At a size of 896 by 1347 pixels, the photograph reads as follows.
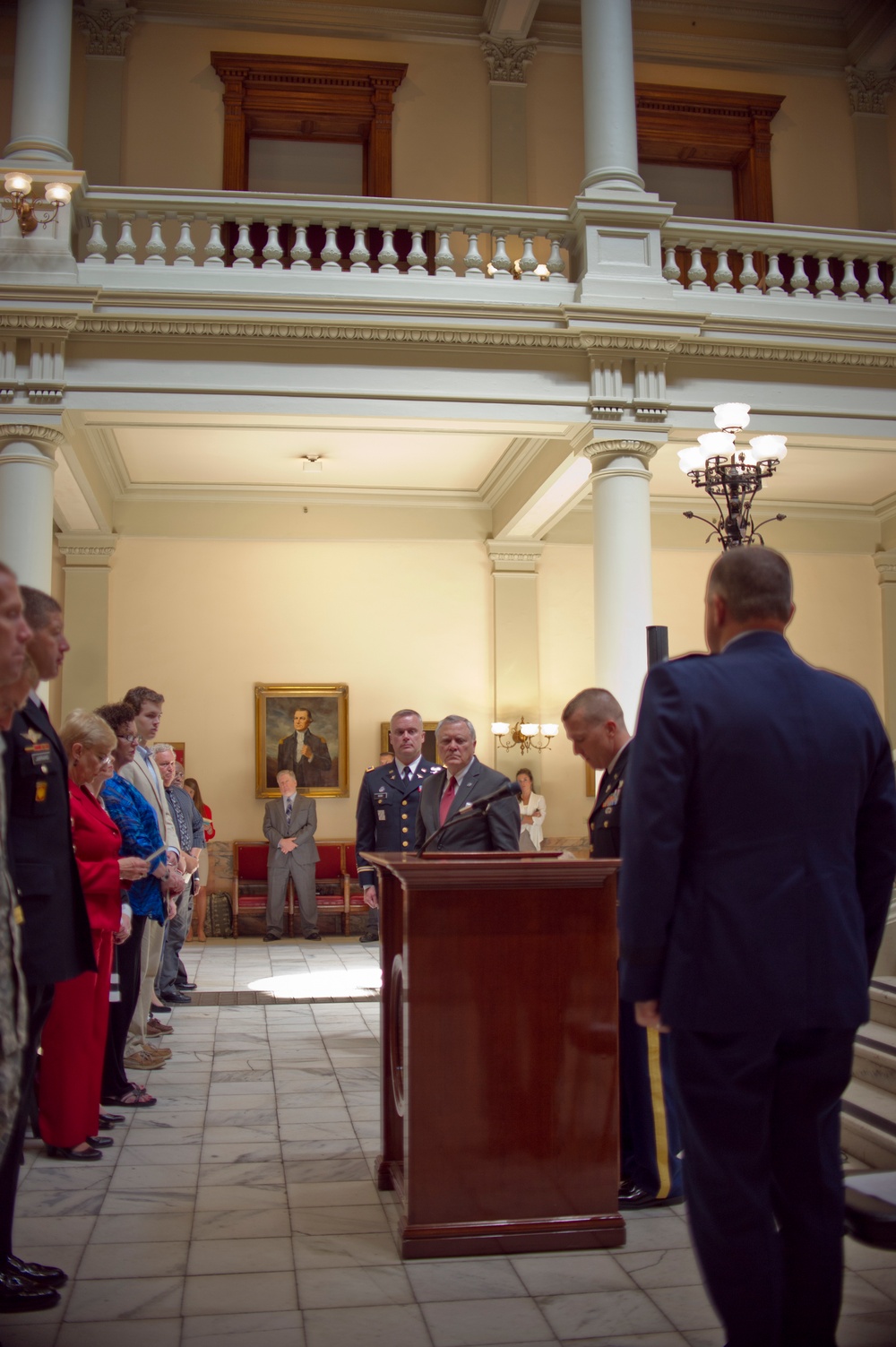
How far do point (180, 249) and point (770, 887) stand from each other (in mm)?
8056

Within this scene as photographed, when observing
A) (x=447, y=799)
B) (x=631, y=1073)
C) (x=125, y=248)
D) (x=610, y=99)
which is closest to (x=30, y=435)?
(x=125, y=248)

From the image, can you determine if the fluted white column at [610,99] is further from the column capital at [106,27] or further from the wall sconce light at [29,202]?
the column capital at [106,27]

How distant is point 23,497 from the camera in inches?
335

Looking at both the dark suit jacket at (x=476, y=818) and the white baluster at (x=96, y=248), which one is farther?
the white baluster at (x=96, y=248)

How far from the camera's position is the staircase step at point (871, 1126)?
4.08 metres

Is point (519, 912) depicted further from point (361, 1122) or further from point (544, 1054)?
point (361, 1122)

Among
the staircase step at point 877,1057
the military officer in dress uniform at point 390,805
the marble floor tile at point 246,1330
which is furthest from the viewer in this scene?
the military officer in dress uniform at point 390,805

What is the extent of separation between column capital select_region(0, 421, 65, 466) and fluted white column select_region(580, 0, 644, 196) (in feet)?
15.3

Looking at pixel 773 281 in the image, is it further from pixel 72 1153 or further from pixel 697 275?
pixel 72 1153

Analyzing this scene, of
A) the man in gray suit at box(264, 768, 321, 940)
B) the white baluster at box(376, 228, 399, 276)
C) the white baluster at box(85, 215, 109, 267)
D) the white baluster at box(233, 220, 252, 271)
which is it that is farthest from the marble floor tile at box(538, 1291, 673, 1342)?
the man in gray suit at box(264, 768, 321, 940)

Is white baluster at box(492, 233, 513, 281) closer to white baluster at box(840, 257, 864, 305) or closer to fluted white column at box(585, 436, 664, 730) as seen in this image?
fluted white column at box(585, 436, 664, 730)

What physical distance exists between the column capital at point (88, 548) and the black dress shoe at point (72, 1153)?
9.72 m

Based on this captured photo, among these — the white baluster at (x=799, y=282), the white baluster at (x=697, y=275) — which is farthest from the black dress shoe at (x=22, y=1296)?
the white baluster at (x=799, y=282)

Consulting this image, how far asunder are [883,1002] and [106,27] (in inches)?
466
